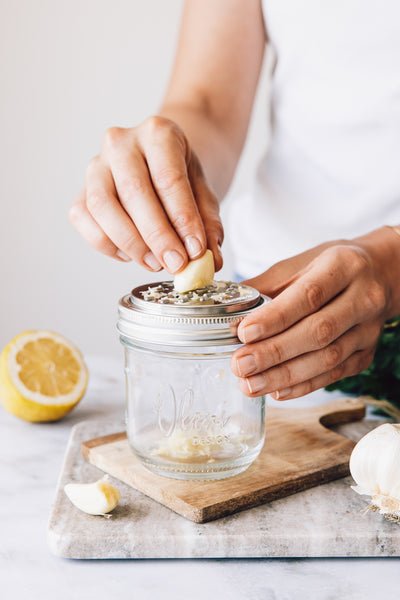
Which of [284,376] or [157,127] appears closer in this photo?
[284,376]

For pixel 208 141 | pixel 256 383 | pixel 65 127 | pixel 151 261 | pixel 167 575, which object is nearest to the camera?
pixel 167 575

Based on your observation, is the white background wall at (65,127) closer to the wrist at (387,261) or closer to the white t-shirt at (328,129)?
the white t-shirt at (328,129)

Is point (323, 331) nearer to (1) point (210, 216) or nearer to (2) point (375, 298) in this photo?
(2) point (375, 298)

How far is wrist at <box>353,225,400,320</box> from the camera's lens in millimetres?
1065

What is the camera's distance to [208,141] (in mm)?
1394

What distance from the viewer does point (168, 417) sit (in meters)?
0.99

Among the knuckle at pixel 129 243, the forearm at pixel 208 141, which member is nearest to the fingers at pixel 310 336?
the knuckle at pixel 129 243

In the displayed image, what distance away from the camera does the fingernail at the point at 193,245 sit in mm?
953

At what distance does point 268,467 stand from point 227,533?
180mm

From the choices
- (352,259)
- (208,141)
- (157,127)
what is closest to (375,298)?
(352,259)

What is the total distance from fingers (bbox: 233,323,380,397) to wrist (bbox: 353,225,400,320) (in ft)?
0.21

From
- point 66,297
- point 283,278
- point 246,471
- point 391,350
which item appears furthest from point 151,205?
point 66,297

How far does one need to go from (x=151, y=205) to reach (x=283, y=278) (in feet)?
0.79

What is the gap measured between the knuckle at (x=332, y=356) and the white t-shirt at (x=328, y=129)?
1.75ft
